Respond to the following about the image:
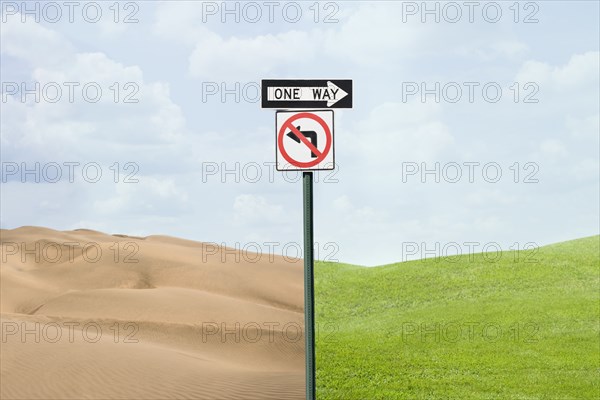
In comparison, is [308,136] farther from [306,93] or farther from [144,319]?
[144,319]

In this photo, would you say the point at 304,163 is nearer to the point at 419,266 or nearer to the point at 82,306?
the point at 82,306

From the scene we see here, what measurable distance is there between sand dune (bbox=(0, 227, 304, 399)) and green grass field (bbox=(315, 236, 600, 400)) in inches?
67.1

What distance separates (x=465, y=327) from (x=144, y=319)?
10.0m

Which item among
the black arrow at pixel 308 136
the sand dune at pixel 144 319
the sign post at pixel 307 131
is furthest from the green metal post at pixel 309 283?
the sand dune at pixel 144 319

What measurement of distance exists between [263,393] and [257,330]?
24.2 ft

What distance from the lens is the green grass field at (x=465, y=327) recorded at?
1727 cm

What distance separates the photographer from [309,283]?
8.59m

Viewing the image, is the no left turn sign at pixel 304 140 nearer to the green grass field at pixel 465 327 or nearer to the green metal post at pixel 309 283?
the green metal post at pixel 309 283

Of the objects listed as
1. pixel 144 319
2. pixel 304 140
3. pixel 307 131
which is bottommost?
pixel 144 319

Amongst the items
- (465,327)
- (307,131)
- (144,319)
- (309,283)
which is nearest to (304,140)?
(307,131)

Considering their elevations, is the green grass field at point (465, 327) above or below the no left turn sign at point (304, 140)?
below

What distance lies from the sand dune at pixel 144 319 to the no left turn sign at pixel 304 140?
6365 millimetres

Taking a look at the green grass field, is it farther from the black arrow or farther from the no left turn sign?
the black arrow

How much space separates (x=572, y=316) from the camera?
2414 cm
